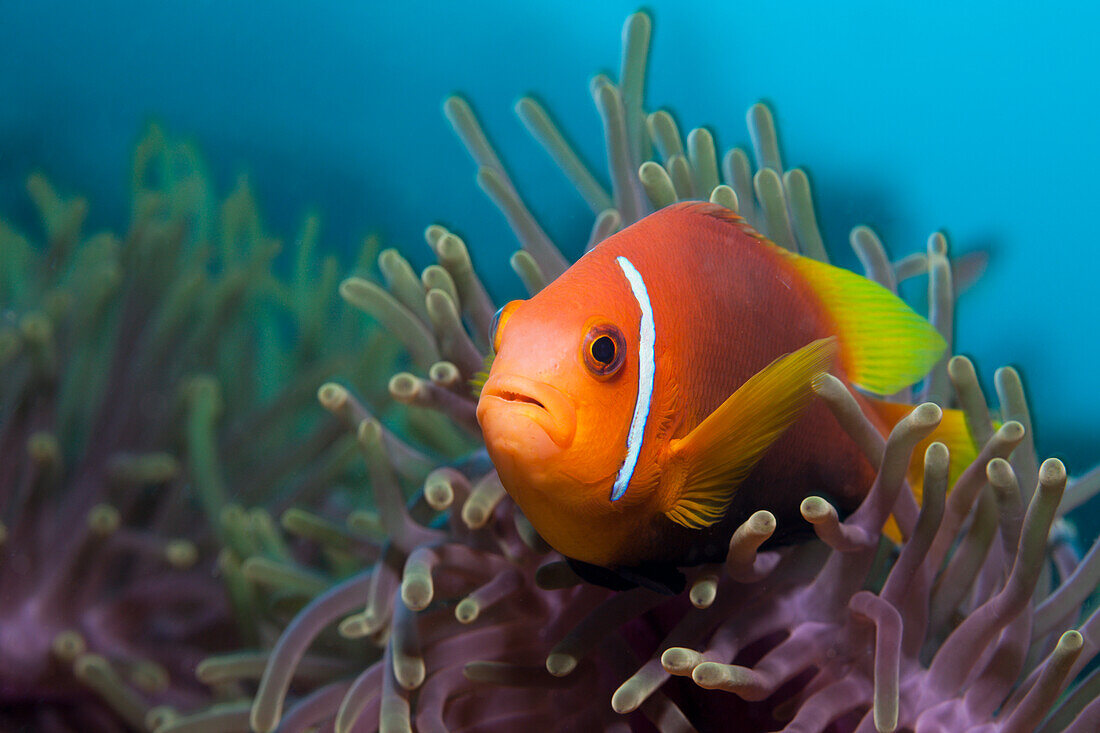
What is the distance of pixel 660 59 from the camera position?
2225mm

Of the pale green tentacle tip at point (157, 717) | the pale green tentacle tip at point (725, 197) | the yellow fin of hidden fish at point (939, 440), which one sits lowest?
the pale green tentacle tip at point (157, 717)

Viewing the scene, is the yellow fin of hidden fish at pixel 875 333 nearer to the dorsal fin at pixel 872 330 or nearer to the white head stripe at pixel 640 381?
the dorsal fin at pixel 872 330

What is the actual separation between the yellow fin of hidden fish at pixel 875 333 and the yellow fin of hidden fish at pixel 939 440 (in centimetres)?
2

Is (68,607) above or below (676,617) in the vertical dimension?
below

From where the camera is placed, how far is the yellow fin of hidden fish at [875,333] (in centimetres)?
68

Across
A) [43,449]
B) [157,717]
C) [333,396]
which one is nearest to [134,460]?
[43,449]

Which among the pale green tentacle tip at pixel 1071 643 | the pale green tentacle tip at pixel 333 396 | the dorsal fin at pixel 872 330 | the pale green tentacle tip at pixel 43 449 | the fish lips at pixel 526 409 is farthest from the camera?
the pale green tentacle tip at pixel 43 449

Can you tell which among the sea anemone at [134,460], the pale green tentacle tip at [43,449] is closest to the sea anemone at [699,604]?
the sea anemone at [134,460]

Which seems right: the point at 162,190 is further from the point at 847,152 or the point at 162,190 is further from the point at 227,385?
the point at 847,152

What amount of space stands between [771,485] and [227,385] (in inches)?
41.8

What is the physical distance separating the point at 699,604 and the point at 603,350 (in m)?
0.23

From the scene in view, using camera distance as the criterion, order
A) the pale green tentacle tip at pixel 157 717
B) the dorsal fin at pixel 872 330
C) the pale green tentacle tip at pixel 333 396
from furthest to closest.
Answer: the pale green tentacle tip at pixel 157 717 → the pale green tentacle tip at pixel 333 396 → the dorsal fin at pixel 872 330

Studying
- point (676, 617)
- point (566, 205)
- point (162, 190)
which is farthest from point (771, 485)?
point (566, 205)

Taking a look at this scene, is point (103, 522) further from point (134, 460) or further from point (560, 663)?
point (560, 663)
